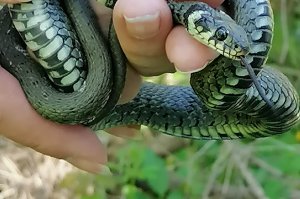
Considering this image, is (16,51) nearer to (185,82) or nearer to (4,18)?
(4,18)

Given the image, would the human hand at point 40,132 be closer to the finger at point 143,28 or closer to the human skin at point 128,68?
the human skin at point 128,68

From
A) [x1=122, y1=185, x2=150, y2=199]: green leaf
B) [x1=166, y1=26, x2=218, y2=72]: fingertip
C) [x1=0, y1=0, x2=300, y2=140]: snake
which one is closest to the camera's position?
[x1=166, y1=26, x2=218, y2=72]: fingertip

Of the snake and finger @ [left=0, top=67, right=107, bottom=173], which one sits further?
finger @ [left=0, top=67, right=107, bottom=173]

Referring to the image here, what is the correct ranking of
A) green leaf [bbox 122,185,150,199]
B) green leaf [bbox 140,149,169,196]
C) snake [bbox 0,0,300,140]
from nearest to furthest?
snake [bbox 0,0,300,140]
green leaf [bbox 140,149,169,196]
green leaf [bbox 122,185,150,199]

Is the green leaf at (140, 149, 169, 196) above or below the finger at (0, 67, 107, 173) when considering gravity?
below

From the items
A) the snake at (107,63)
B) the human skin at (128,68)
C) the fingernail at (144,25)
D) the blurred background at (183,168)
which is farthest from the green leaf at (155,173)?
the fingernail at (144,25)

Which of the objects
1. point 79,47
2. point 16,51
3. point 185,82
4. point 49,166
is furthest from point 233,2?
point 49,166

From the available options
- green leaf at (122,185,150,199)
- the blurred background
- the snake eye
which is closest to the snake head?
the snake eye

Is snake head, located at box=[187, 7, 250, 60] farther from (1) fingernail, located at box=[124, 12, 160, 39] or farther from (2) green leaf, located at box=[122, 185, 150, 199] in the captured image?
(2) green leaf, located at box=[122, 185, 150, 199]
